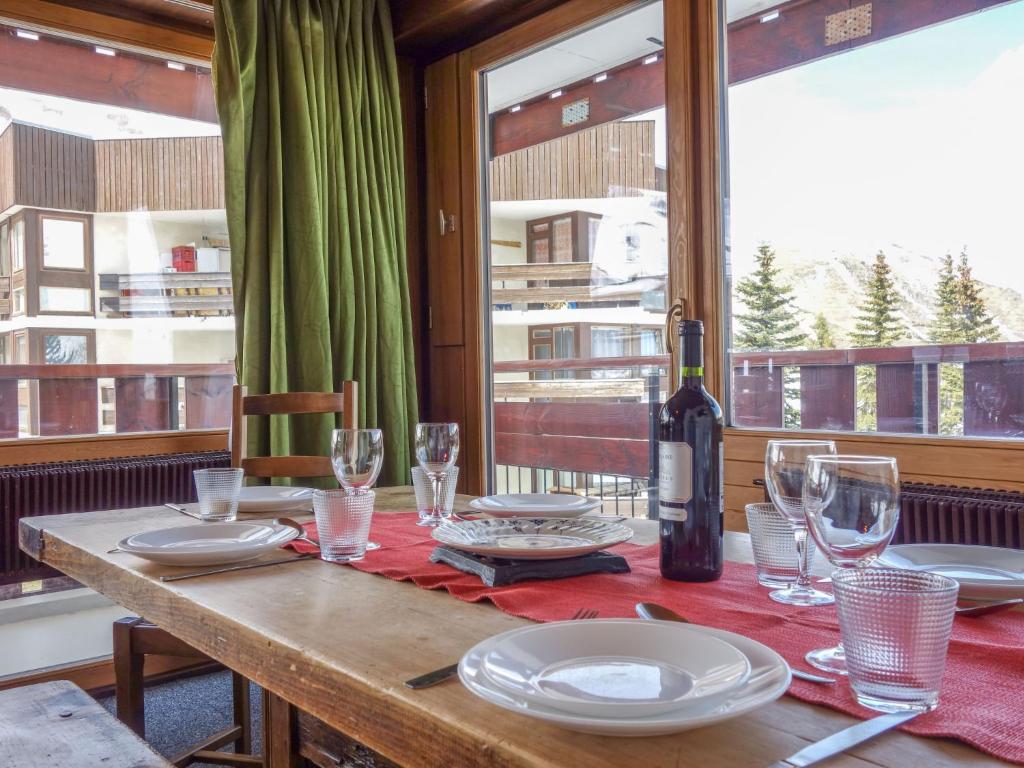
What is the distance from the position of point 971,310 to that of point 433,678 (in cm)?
178

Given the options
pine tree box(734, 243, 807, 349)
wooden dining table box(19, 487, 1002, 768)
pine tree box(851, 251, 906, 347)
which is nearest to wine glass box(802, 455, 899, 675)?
wooden dining table box(19, 487, 1002, 768)

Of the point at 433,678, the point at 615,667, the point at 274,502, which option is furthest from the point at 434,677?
the point at 274,502

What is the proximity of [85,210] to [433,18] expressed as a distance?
1.38 m

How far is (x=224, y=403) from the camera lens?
119 inches

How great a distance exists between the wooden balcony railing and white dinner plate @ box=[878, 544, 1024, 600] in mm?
2444

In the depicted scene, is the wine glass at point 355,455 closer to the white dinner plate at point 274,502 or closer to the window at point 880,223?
the white dinner plate at point 274,502

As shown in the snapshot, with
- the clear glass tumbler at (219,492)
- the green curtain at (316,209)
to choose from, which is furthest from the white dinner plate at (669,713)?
the green curtain at (316,209)

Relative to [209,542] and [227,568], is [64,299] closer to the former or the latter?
[209,542]

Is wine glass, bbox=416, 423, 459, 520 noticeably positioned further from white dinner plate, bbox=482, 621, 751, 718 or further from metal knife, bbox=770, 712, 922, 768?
metal knife, bbox=770, 712, 922, 768

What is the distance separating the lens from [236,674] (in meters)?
2.07

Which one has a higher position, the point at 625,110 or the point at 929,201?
the point at 625,110

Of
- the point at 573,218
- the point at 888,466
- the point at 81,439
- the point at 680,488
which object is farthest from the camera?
the point at 573,218

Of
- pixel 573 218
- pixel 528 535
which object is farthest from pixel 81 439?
pixel 528 535

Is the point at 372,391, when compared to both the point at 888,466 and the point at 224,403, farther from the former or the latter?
the point at 888,466
